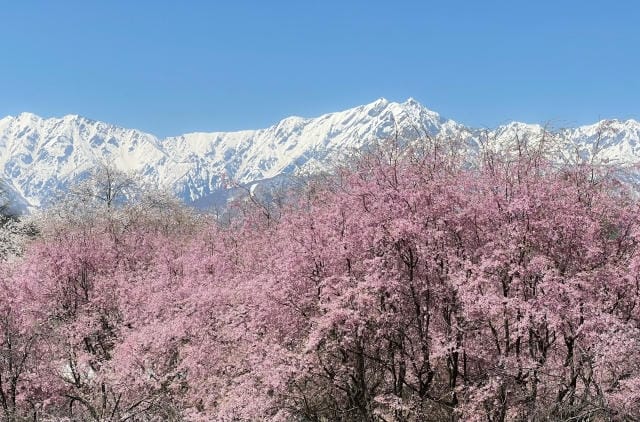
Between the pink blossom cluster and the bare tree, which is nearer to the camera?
the pink blossom cluster

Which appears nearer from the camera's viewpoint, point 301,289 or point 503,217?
point 503,217

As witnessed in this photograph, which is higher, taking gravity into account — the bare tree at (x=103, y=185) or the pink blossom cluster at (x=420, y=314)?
the bare tree at (x=103, y=185)

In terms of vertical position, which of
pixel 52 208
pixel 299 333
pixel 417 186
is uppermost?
pixel 52 208

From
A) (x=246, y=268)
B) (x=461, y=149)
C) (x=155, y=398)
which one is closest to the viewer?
(x=461, y=149)

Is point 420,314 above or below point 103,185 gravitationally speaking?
below

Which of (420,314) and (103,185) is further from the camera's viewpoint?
(103,185)

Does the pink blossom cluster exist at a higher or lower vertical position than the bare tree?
lower

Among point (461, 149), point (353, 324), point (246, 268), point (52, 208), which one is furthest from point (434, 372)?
point (52, 208)

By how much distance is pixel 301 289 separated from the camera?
19.1m

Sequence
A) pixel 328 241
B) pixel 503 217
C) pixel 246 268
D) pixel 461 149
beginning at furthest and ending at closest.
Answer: pixel 246 268
pixel 461 149
pixel 328 241
pixel 503 217

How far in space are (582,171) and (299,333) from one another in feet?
33.8

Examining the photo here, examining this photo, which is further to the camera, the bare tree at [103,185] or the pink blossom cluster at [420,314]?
the bare tree at [103,185]

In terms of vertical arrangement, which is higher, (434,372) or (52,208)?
(52,208)

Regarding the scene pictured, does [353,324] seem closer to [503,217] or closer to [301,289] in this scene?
[301,289]
